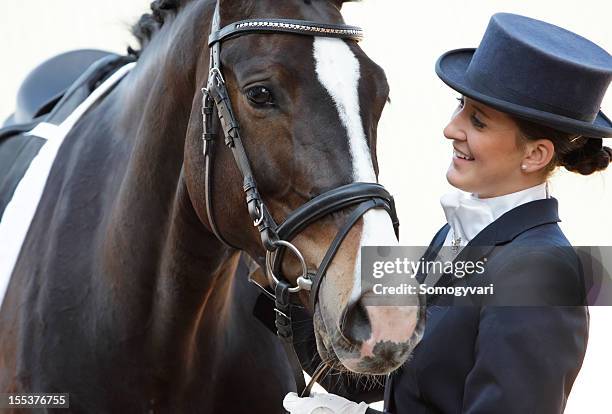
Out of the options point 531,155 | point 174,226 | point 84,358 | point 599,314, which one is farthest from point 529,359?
point 599,314

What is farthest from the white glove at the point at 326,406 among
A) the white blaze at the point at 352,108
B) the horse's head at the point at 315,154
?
the white blaze at the point at 352,108

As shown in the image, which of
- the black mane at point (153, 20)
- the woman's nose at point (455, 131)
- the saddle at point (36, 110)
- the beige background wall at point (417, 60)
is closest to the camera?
the woman's nose at point (455, 131)

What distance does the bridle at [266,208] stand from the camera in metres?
1.99

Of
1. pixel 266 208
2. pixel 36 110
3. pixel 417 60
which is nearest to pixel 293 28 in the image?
pixel 266 208

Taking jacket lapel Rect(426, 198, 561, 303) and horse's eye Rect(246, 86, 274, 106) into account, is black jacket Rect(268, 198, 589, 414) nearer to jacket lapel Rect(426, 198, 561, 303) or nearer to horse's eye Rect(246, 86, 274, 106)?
jacket lapel Rect(426, 198, 561, 303)

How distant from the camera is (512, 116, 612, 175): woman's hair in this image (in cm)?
210

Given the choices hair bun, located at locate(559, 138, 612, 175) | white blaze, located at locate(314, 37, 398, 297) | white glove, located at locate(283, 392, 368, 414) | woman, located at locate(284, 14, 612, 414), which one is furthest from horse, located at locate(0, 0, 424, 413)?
hair bun, located at locate(559, 138, 612, 175)

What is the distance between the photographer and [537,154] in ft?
6.89

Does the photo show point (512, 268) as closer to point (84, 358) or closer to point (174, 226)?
point (174, 226)

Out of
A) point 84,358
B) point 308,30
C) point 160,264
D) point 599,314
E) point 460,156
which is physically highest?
point 308,30

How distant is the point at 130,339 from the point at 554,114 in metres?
1.34

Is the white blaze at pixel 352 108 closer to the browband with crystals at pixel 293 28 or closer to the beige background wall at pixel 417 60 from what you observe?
the browband with crystals at pixel 293 28

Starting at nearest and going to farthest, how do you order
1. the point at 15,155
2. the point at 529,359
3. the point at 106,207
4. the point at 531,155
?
the point at 529,359 → the point at 531,155 → the point at 106,207 → the point at 15,155

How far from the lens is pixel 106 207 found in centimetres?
277
